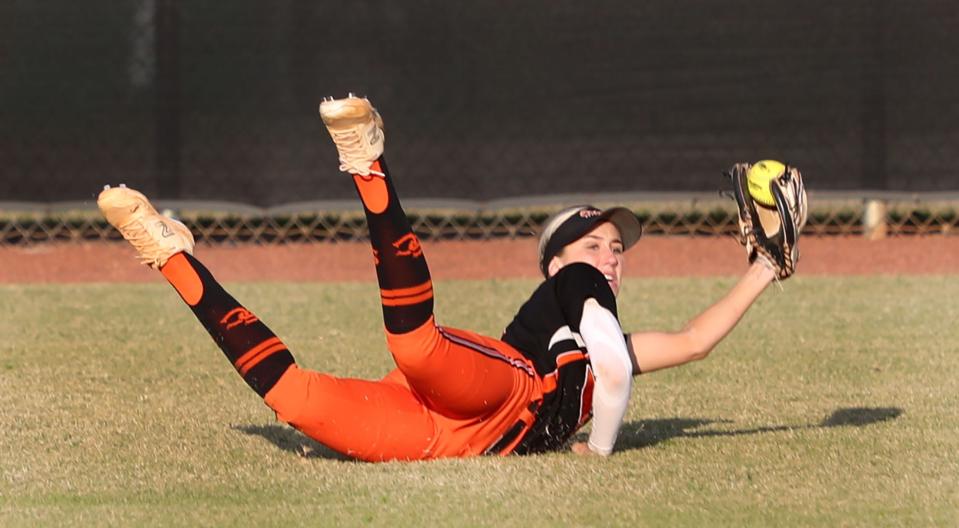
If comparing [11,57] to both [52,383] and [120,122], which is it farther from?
[52,383]

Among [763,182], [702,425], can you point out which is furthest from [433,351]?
[702,425]

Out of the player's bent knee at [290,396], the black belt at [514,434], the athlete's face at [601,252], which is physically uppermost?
the athlete's face at [601,252]

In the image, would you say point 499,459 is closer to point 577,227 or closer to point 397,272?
point 397,272

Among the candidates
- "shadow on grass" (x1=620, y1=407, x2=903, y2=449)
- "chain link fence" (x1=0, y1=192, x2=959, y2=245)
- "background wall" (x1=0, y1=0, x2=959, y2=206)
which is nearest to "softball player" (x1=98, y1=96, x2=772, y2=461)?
"shadow on grass" (x1=620, y1=407, x2=903, y2=449)

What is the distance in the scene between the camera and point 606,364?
3.90 m

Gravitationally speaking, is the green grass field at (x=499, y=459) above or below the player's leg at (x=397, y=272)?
below

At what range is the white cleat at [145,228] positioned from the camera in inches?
164

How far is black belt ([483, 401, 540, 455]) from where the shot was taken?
407 cm

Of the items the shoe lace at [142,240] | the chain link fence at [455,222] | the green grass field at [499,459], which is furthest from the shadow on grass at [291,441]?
the chain link fence at [455,222]

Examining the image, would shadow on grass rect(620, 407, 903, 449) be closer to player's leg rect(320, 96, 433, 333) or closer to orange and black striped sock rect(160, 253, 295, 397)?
player's leg rect(320, 96, 433, 333)

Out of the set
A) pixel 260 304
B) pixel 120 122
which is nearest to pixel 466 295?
pixel 260 304

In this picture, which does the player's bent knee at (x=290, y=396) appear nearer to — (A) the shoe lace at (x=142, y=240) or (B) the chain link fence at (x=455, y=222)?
(A) the shoe lace at (x=142, y=240)

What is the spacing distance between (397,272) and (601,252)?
74cm

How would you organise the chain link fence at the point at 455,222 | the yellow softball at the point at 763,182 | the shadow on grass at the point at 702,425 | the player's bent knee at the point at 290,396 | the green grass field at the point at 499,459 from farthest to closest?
the chain link fence at the point at 455,222 < the shadow on grass at the point at 702,425 < the yellow softball at the point at 763,182 < the player's bent knee at the point at 290,396 < the green grass field at the point at 499,459
